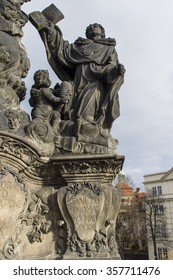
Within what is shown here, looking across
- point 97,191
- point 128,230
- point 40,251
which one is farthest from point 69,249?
point 128,230

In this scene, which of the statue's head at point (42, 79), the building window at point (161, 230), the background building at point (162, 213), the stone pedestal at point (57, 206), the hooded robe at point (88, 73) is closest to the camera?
the stone pedestal at point (57, 206)

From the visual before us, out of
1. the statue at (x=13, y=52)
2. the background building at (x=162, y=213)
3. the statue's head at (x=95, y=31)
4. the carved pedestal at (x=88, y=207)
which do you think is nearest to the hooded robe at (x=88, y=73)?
the statue's head at (x=95, y=31)

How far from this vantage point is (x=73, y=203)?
Answer: 15.2 ft

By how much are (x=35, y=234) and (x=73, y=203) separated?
0.72m

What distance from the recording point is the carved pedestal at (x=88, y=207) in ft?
14.8

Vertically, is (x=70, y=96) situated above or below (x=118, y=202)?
above

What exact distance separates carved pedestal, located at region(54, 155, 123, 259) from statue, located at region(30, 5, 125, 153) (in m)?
0.45

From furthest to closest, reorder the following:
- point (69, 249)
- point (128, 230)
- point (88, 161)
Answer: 1. point (128, 230)
2. point (88, 161)
3. point (69, 249)

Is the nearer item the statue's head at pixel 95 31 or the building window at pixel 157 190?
the statue's head at pixel 95 31

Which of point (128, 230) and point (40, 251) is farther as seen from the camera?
point (128, 230)

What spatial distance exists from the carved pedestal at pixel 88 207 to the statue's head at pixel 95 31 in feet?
8.65

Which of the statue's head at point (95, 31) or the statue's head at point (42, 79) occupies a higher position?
the statue's head at point (95, 31)

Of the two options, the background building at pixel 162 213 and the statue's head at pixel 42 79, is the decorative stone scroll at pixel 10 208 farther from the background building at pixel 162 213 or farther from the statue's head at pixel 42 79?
the background building at pixel 162 213

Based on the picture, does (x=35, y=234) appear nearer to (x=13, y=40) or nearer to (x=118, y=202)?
(x=118, y=202)
